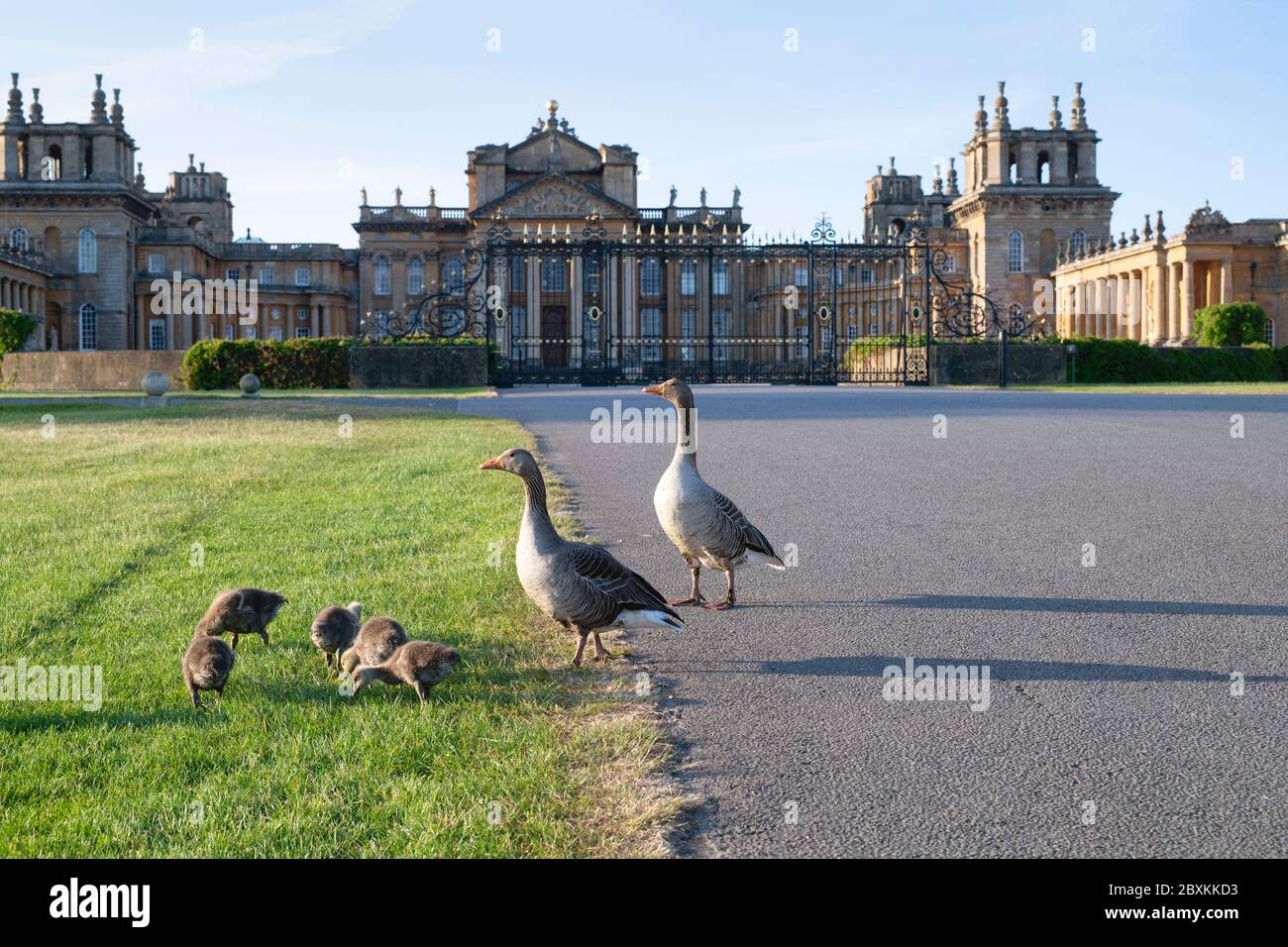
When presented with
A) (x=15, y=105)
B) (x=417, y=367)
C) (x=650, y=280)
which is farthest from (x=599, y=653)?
(x=15, y=105)

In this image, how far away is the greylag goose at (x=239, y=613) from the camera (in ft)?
19.2

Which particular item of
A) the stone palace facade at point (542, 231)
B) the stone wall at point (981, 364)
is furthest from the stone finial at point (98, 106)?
the stone wall at point (981, 364)

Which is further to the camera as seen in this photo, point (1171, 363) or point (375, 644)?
point (1171, 363)

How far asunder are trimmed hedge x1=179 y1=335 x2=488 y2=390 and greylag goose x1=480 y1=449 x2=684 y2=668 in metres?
32.5

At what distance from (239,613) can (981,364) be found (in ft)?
115

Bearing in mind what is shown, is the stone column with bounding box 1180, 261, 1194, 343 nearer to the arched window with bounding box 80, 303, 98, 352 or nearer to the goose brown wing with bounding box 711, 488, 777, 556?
the arched window with bounding box 80, 303, 98, 352

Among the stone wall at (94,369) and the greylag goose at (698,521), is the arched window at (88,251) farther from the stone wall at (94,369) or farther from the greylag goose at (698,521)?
the greylag goose at (698,521)

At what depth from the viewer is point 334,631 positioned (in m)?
5.70

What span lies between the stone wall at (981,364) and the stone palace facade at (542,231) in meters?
32.5

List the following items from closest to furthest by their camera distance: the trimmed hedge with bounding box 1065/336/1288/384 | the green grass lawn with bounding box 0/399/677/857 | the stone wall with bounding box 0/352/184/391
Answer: the green grass lawn with bounding box 0/399/677/857 → the stone wall with bounding box 0/352/184/391 → the trimmed hedge with bounding box 1065/336/1288/384

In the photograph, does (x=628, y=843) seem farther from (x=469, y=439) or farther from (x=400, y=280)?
(x=400, y=280)

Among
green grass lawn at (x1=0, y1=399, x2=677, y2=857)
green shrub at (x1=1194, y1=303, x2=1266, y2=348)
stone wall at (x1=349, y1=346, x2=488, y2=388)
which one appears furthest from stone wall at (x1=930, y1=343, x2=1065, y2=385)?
green grass lawn at (x1=0, y1=399, x2=677, y2=857)

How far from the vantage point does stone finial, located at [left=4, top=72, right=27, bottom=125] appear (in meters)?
79.9

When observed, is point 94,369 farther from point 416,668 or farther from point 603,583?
point 416,668
